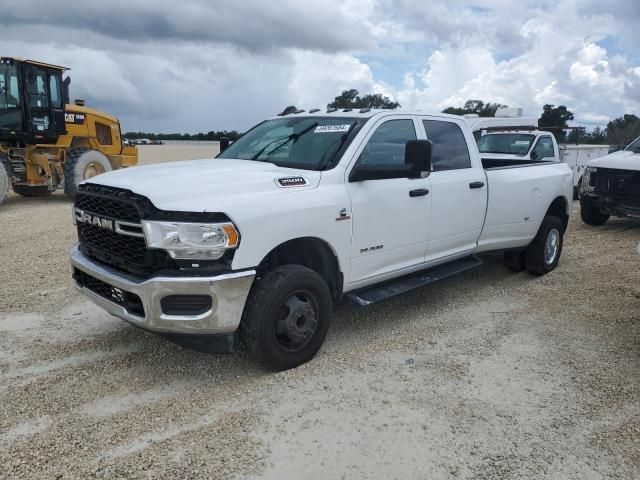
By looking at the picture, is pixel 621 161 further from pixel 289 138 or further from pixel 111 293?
pixel 111 293

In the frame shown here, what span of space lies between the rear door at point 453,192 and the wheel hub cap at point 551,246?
152 centimetres

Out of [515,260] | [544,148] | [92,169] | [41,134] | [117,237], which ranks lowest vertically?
[515,260]

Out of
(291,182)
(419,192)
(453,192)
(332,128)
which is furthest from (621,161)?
(291,182)

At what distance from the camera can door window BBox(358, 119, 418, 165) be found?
440 centimetres

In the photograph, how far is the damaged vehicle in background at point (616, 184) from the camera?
911 centimetres

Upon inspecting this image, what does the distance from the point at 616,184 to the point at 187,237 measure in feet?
28.5

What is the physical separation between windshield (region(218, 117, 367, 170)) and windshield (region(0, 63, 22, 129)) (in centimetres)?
890

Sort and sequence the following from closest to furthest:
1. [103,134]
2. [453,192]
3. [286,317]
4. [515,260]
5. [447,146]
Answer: [286,317] < [453,192] < [447,146] < [515,260] < [103,134]

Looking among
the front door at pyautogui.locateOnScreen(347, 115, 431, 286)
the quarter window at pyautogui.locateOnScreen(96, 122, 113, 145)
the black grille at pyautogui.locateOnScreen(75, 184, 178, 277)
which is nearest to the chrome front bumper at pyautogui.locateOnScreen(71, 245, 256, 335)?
the black grille at pyautogui.locateOnScreen(75, 184, 178, 277)

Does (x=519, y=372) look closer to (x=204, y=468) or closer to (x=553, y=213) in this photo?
(x=204, y=468)

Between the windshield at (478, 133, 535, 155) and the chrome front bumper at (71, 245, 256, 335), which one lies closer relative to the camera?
the chrome front bumper at (71, 245, 256, 335)

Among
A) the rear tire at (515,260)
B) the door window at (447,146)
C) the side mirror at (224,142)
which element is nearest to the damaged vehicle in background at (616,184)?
the rear tire at (515,260)

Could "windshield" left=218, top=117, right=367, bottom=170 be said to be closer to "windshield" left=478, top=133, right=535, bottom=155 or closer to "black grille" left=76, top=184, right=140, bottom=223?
"black grille" left=76, top=184, right=140, bottom=223

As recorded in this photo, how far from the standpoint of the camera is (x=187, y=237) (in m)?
3.30
